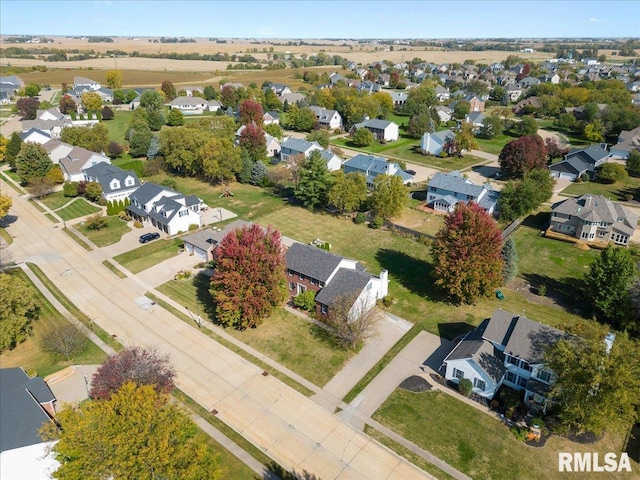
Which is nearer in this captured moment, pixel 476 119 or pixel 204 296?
pixel 204 296

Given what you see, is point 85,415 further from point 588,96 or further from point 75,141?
point 588,96

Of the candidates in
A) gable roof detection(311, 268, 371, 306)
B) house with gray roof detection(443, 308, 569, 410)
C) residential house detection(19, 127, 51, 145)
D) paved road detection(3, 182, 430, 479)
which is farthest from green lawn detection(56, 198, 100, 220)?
house with gray roof detection(443, 308, 569, 410)

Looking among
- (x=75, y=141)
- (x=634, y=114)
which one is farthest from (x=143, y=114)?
(x=634, y=114)

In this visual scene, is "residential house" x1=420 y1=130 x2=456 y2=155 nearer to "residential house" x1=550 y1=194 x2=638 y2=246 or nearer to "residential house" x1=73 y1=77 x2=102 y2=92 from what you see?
"residential house" x1=550 y1=194 x2=638 y2=246

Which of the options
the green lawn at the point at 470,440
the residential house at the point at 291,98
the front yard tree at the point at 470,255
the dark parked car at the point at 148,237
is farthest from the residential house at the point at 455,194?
the residential house at the point at 291,98

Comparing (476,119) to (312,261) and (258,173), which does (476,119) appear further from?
(312,261)

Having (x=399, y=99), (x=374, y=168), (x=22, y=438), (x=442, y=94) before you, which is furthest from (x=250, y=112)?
(x=22, y=438)
